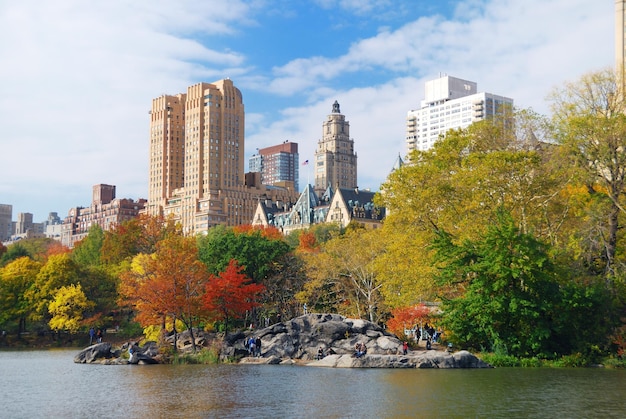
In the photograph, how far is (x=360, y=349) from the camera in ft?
193

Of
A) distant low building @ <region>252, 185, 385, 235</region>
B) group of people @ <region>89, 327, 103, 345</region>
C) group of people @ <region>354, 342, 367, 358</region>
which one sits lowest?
group of people @ <region>89, 327, 103, 345</region>

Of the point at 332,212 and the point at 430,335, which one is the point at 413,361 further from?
the point at 332,212

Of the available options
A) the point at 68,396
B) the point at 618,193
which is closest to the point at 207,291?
the point at 68,396

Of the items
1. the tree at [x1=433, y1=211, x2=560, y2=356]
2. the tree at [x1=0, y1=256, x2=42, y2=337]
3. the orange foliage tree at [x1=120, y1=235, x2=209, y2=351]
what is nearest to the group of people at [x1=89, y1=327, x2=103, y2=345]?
the tree at [x1=0, y1=256, x2=42, y2=337]

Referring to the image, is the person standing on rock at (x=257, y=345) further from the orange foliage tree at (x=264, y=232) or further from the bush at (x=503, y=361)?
the orange foliage tree at (x=264, y=232)

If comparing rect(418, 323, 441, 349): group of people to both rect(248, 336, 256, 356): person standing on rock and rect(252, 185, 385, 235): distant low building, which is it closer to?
rect(248, 336, 256, 356): person standing on rock

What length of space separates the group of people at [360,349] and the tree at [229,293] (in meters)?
15.1

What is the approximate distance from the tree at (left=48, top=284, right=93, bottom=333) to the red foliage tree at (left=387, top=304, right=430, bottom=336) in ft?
135

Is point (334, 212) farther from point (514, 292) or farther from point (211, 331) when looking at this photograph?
point (514, 292)

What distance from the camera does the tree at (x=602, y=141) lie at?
185ft

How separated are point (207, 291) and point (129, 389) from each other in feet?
89.1

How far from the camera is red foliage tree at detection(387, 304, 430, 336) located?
63375mm

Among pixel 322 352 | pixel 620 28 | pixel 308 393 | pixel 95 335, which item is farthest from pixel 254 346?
pixel 620 28

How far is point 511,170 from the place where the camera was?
58.7 m
